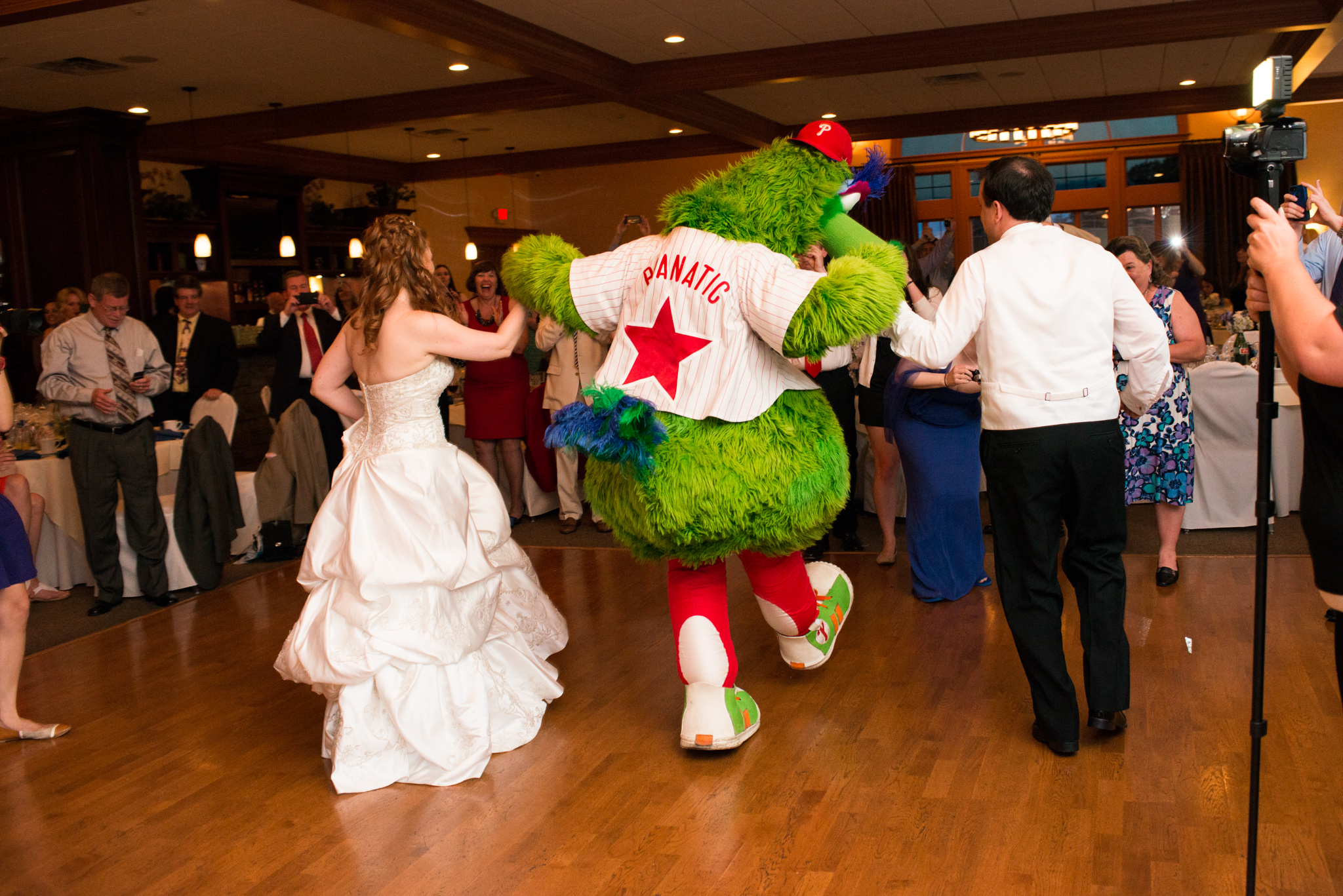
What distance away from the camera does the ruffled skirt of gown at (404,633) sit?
3094mm

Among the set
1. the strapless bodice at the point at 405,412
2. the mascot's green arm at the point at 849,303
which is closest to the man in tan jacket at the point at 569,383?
the strapless bodice at the point at 405,412

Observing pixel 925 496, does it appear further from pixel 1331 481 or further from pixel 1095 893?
pixel 1331 481

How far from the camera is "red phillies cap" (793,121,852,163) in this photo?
9.73 feet

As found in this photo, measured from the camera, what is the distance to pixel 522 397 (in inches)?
258

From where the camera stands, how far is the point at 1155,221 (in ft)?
46.5

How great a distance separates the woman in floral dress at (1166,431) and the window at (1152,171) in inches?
418

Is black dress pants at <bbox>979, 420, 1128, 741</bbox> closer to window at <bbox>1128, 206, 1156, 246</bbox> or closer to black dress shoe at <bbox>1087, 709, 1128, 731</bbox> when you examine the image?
black dress shoe at <bbox>1087, 709, 1128, 731</bbox>

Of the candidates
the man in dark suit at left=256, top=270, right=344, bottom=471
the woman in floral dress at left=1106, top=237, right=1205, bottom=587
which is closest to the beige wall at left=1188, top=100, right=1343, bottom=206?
the woman in floral dress at left=1106, top=237, right=1205, bottom=587

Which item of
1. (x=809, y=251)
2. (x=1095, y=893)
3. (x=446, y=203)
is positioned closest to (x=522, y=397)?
(x=809, y=251)

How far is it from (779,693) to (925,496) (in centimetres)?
132

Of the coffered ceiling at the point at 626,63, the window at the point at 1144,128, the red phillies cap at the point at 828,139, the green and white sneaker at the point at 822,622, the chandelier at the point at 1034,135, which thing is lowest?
the green and white sneaker at the point at 822,622

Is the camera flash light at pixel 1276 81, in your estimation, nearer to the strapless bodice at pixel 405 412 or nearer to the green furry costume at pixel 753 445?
the green furry costume at pixel 753 445

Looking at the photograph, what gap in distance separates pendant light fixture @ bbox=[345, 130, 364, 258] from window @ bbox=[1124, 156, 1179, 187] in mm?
9802

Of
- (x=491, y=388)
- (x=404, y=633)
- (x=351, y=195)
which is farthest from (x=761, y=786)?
(x=351, y=195)
